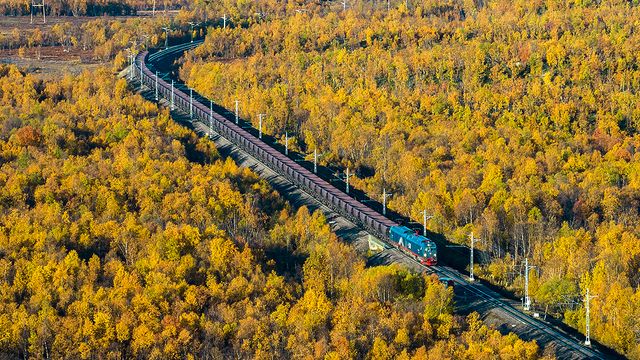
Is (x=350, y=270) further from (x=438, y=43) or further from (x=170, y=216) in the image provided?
(x=438, y=43)

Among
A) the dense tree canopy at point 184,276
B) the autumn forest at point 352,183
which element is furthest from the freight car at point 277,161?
the dense tree canopy at point 184,276

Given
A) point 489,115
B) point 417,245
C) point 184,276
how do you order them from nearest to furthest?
1. point 184,276
2. point 417,245
3. point 489,115

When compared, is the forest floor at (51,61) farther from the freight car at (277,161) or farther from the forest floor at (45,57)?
the freight car at (277,161)

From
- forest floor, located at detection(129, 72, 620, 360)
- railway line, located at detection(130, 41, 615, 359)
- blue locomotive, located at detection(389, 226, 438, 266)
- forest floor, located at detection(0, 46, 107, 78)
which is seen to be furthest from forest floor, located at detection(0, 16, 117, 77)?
blue locomotive, located at detection(389, 226, 438, 266)

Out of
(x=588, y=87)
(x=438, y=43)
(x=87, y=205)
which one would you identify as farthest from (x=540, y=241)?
(x=438, y=43)

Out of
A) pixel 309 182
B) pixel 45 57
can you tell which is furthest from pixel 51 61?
pixel 309 182

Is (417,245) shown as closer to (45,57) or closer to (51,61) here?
(51,61)
